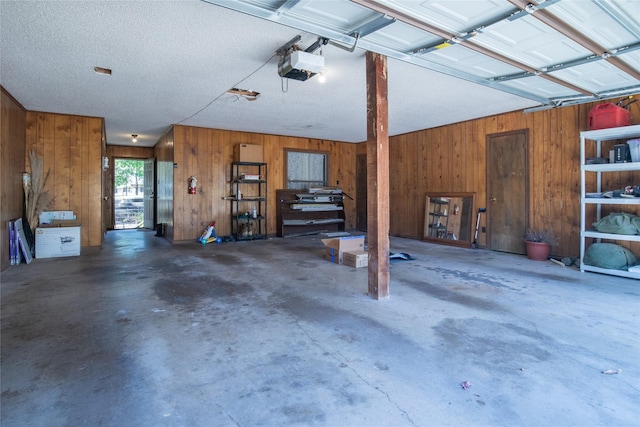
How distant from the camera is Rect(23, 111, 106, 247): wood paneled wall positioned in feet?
18.9

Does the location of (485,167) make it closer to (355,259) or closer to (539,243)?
(539,243)

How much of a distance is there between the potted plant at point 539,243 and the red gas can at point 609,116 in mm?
1695

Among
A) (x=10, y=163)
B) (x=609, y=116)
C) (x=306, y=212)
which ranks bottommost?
(x=306, y=212)

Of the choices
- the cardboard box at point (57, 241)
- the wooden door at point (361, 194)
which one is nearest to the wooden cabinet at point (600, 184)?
the wooden door at point (361, 194)

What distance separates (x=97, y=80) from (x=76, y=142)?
8.13ft

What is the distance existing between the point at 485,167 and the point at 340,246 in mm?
3259

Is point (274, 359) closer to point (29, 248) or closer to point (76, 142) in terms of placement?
point (29, 248)

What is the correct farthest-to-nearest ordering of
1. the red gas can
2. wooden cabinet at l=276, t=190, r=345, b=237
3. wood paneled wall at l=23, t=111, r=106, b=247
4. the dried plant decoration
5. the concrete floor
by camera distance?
wooden cabinet at l=276, t=190, r=345, b=237
wood paneled wall at l=23, t=111, r=106, b=247
the dried plant decoration
the red gas can
the concrete floor

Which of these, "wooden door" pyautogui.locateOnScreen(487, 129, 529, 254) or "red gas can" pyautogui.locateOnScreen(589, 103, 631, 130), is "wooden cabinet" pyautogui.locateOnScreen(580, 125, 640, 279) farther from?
"wooden door" pyautogui.locateOnScreen(487, 129, 529, 254)

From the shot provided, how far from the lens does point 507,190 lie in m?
5.83

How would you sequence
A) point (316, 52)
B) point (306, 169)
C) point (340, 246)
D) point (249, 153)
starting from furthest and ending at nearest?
1. point (306, 169)
2. point (249, 153)
3. point (340, 246)
4. point (316, 52)

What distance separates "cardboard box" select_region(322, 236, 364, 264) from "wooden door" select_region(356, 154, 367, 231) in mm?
3912

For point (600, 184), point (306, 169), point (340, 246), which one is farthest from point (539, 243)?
point (306, 169)

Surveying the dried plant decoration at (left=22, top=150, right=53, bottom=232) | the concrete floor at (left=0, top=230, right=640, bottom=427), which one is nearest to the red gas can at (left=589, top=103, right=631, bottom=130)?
the concrete floor at (left=0, top=230, right=640, bottom=427)
